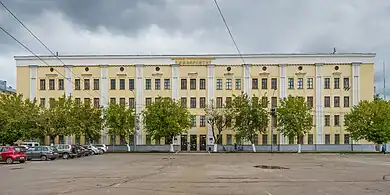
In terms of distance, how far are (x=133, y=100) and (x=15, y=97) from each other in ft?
60.5

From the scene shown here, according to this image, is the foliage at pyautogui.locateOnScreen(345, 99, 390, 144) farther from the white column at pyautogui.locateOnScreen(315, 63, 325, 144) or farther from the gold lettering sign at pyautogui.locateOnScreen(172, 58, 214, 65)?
the gold lettering sign at pyautogui.locateOnScreen(172, 58, 214, 65)

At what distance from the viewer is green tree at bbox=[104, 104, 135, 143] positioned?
75.4 m

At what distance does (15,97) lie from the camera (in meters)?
71.6

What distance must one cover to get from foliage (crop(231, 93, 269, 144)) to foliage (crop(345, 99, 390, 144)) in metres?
12.8

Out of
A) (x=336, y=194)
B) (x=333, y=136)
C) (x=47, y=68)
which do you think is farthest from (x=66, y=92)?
(x=336, y=194)

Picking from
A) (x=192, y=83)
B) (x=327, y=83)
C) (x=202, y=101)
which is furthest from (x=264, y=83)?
(x=192, y=83)

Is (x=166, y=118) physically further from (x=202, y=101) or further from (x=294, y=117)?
(x=294, y=117)

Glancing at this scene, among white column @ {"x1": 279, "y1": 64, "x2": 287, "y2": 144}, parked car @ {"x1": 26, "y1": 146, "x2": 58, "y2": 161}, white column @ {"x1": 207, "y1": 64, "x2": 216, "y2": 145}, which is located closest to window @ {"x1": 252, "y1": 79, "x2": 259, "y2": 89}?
white column @ {"x1": 279, "y1": 64, "x2": 287, "y2": 144}

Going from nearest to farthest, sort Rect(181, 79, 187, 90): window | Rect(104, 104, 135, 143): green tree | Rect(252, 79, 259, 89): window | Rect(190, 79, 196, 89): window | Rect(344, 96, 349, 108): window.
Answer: Rect(104, 104, 135, 143): green tree → Rect(344, 96, 349, 108): window → Rect(252, 79, 259, 89): window → Rect(190, 79, 196, 89): window → Rect(181, 79, 187, 90): window

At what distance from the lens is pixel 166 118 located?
241 ft

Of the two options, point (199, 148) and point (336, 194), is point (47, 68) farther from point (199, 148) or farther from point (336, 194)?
point (336, 194)

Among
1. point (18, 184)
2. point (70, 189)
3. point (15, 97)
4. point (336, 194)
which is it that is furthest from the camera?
point (15, 97)

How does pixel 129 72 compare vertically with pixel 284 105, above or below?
above

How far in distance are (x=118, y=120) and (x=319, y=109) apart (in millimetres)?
31444
